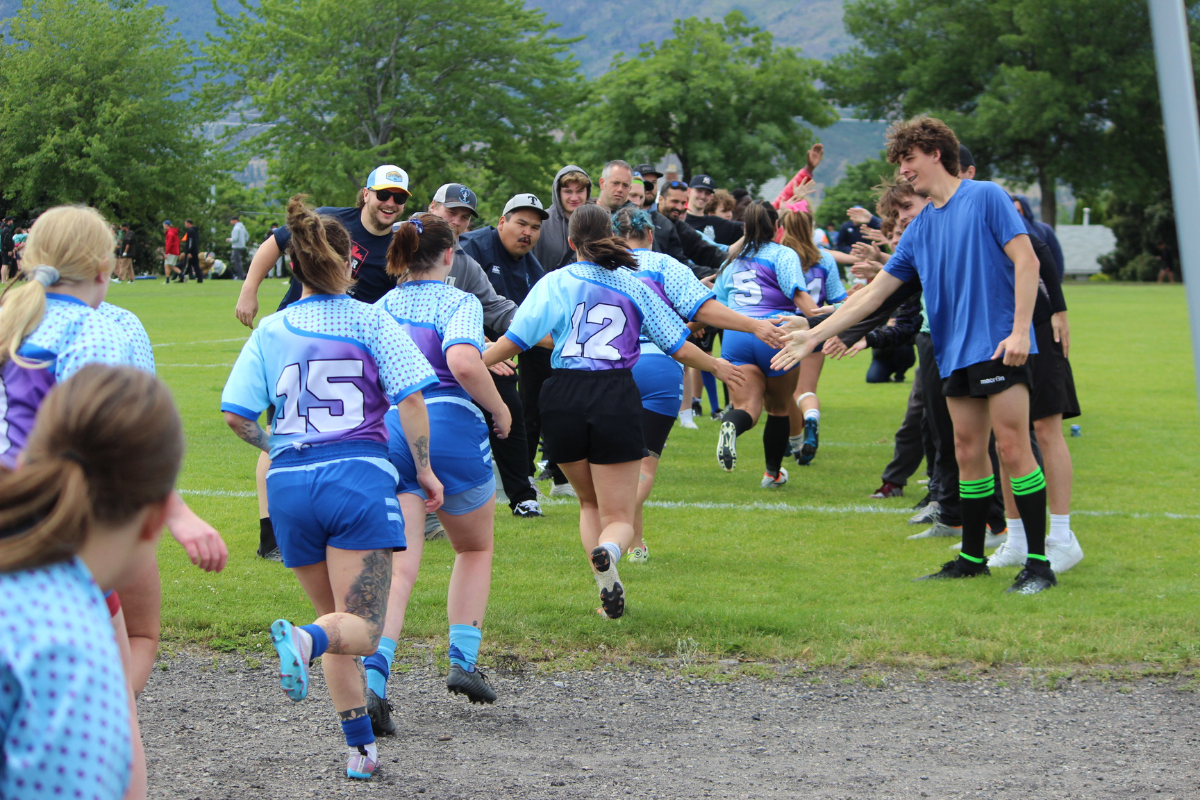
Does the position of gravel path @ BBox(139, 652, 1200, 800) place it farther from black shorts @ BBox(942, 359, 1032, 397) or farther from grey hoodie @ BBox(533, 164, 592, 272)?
grey hoodie @ BBox(533, 164, 592, 272)

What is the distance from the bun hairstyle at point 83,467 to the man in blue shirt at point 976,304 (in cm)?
455

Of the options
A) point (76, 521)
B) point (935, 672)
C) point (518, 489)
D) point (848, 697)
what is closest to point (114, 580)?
point (76, 521)

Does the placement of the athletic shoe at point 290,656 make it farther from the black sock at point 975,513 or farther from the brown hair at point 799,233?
the brown hair at point 799,233

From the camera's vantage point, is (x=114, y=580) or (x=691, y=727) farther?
(x=691, y=727)

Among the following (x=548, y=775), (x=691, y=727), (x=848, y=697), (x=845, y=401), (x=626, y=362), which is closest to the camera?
(x=548, y=775)

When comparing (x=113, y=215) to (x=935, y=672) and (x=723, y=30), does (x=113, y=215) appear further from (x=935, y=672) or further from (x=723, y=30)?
(x=935, y=672)

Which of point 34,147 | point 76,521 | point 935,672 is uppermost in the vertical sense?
point 34,147

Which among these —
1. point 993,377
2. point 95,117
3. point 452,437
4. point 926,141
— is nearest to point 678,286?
point 926,141

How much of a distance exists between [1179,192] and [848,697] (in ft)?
8.94

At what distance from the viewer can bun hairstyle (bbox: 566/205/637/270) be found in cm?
532

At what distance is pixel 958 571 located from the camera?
632cm

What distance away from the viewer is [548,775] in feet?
12.7

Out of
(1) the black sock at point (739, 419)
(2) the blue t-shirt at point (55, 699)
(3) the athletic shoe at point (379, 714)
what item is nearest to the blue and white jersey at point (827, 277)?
(1) the black sock at point (739, 419)

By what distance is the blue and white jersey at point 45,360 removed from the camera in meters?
3.11
